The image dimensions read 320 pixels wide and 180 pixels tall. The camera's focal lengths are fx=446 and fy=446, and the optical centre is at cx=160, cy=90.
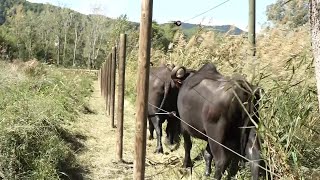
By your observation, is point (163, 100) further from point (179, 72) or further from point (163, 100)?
point (179, 72)

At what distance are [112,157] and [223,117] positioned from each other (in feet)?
8.06

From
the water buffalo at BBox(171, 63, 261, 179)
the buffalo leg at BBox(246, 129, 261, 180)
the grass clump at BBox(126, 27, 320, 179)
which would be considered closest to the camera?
the grass clump at BBox(126, 27, 320, 179)

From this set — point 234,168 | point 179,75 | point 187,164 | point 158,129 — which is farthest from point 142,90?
point 158,129

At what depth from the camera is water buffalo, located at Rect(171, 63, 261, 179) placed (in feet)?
13.6

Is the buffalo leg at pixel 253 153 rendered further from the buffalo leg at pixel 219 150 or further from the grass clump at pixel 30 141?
the grass clump at pixel 30 141

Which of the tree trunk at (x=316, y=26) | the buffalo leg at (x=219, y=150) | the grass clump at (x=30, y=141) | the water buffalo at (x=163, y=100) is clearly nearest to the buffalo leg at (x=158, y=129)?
the water buffalo at (x=163, y=100)

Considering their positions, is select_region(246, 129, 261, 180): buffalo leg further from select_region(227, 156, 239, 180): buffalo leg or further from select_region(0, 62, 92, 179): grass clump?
select_region(0, 62, 92, 179): grass clump

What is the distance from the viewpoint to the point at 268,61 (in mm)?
4012

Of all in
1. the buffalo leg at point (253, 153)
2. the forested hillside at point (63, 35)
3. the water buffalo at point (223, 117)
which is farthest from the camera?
the forested hillside at point (63, 35)

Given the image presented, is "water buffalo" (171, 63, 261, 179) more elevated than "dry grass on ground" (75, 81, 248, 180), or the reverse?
"water buffalo" (171, 63, 261, 179)

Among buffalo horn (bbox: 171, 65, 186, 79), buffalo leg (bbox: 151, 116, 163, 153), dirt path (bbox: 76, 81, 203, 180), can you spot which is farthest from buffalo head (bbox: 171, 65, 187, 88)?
buffalo leg (bbox: 151, 116, 163, 153)

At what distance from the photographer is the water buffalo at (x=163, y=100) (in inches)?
271

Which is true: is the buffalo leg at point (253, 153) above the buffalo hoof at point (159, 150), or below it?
above

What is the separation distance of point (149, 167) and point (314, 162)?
8.45ft
